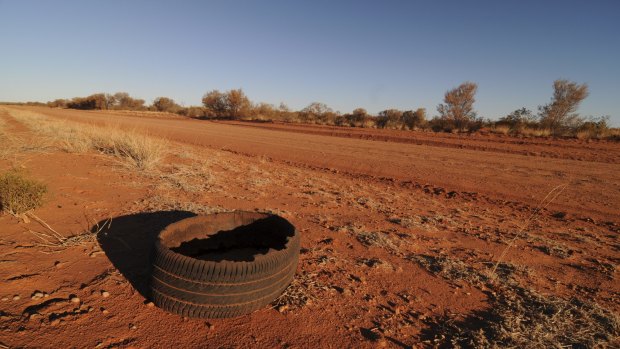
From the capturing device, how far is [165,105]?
62.5m

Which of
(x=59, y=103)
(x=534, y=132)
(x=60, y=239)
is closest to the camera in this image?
(x=60, y=239)

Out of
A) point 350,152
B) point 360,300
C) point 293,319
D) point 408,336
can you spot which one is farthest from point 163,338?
point 350,152

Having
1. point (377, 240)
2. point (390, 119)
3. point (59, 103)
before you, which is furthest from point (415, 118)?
point (59, 103)

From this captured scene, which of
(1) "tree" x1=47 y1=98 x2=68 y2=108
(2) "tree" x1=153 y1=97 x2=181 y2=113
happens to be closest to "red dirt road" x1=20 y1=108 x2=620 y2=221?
(2) "tree" x1=153 y1=97 x2=181 y2=113

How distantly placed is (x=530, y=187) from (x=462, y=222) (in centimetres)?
425

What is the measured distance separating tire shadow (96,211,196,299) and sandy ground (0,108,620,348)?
2 centimetres

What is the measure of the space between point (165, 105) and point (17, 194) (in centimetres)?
6448

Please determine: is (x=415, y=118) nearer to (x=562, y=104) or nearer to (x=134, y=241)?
(x=562, y=104)

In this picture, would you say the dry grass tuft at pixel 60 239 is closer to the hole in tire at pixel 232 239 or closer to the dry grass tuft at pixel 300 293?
the hole in tire at pixel 232 239

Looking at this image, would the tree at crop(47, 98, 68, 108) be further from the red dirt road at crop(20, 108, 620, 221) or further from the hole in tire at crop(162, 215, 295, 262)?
the hole in tire at crop(162, 215, 295, 262)

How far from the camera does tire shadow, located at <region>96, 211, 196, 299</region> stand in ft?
10.7

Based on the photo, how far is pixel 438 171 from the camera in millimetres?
10336

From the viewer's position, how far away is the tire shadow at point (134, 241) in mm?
3254

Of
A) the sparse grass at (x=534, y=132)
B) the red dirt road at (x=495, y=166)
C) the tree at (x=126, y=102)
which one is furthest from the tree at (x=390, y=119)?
Answer: the tree at (x=126, y=102)
